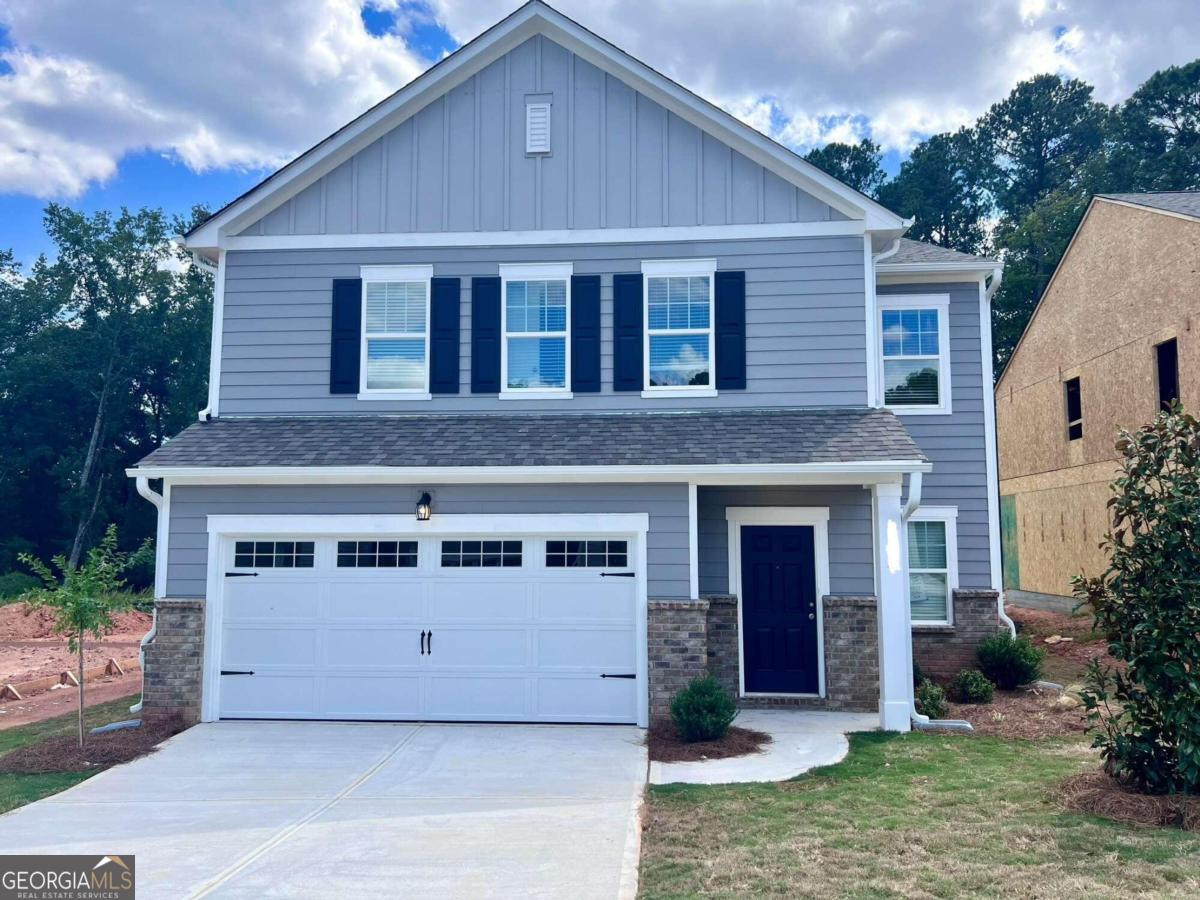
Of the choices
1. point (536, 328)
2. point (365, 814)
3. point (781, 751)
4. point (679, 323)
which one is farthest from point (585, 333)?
point (365, 814)

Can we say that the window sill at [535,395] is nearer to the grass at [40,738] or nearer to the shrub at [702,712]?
the shrub at [702,712]

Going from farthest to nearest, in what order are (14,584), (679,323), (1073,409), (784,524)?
(14,584), (1073,409), (679,323), (784,524)

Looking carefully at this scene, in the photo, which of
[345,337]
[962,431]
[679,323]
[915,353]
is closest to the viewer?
[679,323]

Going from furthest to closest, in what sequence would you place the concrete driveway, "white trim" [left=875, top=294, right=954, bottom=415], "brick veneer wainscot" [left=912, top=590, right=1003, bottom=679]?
"white trim" [left=875, top=294, right=954, bottom=415] → "brick veneer wainscot" [left=912, top=590, right=1003, bottom=679] → the concrete driveway

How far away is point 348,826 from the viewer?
20.3 ft

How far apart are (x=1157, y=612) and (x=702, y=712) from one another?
3.94 m

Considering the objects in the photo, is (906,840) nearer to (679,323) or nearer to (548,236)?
(679,323)

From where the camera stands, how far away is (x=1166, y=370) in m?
16.2

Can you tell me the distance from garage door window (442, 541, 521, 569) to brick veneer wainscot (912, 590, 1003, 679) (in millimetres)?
5590

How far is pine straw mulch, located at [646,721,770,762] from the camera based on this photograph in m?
8.09

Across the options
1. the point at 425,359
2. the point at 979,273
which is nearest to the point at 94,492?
the point at 425,359

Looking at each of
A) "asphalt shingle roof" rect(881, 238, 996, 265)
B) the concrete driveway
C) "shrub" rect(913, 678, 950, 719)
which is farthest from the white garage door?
"asphalt shingle roof" rect(881, 238, 996, 265)

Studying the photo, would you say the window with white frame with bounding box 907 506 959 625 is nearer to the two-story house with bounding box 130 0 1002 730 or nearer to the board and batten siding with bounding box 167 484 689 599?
the two-story house with bounding box 130 0 1002 730

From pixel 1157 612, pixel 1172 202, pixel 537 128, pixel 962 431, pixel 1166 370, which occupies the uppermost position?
pixel 1172 202
